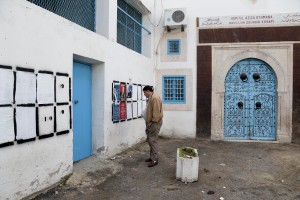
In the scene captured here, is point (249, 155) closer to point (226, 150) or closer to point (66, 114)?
point (226, 150)

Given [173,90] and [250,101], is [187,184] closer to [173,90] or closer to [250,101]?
[173,90]

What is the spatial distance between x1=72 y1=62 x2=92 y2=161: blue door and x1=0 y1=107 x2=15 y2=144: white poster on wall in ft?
6.21

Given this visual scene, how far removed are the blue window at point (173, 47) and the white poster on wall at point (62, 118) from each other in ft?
19.0

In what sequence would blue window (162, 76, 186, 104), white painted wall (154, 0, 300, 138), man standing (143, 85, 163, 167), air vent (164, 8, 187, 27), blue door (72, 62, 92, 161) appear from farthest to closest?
blue window (162, 76, 186, 104), air vent (164, 8, 187, 27), white painted wall (154, 0, 300, 138), man standing (143, 85, 163, 167), blue door (72, 62, 92, 161)

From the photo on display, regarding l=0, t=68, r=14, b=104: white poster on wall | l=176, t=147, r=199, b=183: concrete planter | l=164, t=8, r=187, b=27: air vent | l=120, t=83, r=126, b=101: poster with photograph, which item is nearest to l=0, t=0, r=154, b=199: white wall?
l=0, t=68, r=14, b=104: white poster on wall

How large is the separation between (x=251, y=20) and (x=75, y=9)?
611 cm

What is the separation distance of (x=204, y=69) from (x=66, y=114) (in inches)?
233

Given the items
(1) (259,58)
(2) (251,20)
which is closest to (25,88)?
(1) (259,58)

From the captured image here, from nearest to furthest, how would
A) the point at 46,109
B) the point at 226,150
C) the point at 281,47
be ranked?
the point at 46,109
the point at 226,150
the point at 281,47

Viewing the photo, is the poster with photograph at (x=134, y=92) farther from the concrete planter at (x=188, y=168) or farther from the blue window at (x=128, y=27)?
the concrete planter at (x=188, y=168)

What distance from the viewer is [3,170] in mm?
3398

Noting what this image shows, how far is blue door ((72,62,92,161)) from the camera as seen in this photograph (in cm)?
549

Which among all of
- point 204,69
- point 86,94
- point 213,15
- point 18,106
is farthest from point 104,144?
point 213,15

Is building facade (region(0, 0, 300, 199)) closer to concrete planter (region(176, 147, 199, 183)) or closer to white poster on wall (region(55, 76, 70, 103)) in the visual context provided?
white poster on wall (region(55, 76, 70, 103))
